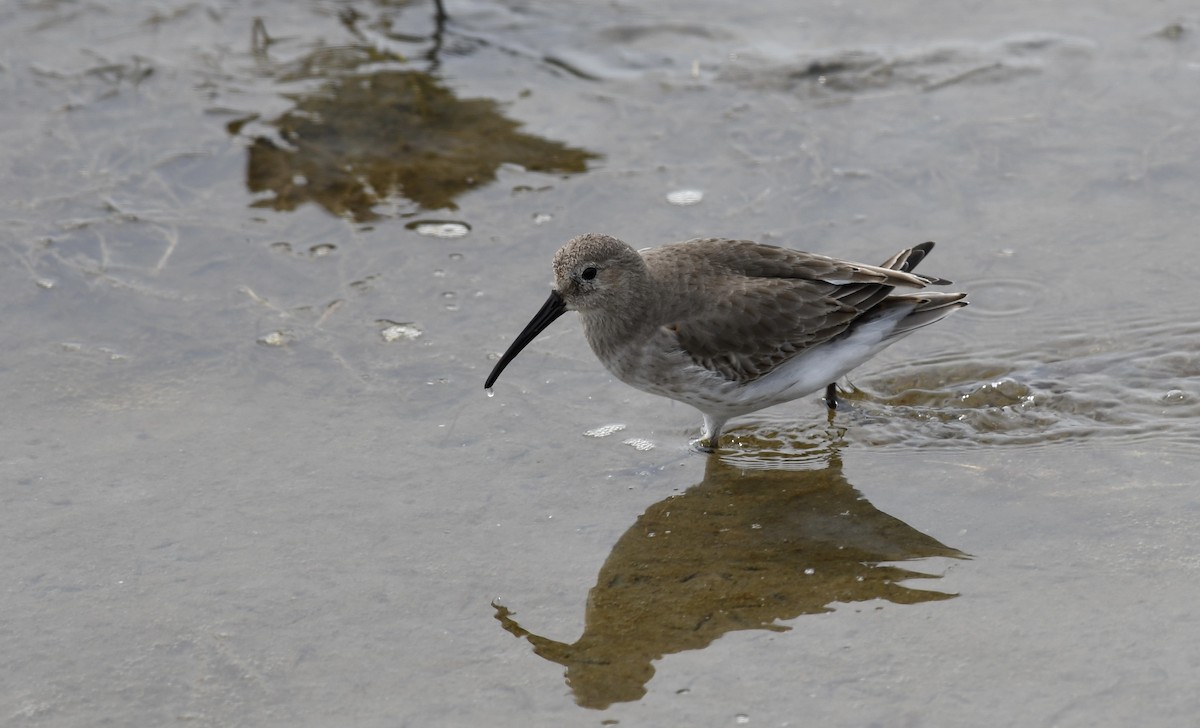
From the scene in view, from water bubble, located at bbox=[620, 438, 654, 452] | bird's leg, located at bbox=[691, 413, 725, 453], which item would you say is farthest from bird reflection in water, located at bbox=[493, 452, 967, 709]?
water bubble, located at bbox=[620, 438, 654, 452]

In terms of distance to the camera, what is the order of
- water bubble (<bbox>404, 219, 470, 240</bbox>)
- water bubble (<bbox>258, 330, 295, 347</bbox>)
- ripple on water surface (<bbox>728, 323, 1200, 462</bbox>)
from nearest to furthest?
ripple on water surface (<bbox>728, 323, 1200, 462</bbox>) < water bubble (<bbox>258, 330, 295, 347</bbox>) < water bubble (<bbox>404, 219, 470, 240</bbox>)

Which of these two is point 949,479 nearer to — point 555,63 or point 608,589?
point 608,589

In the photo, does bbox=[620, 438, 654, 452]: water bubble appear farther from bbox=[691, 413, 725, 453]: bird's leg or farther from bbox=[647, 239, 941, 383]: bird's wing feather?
bbox=[647, 239, 941, 383]: bird's wing feather

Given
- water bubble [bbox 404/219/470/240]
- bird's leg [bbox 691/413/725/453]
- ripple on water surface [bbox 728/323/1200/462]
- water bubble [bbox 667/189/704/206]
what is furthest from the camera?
water bubble [bbox 667/189/704/206]

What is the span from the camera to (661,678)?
5230 mm

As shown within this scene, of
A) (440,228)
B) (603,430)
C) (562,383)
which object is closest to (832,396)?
(603,430)

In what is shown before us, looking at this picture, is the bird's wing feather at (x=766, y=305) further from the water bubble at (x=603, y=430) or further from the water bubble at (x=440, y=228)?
the water bubble at (x=440, y=228)

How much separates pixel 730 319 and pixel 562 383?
1180 millimetres

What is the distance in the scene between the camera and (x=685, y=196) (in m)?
9.10

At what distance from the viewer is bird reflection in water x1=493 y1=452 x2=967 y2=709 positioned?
5.43 meters

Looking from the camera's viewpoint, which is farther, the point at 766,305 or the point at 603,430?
the point at 603,430

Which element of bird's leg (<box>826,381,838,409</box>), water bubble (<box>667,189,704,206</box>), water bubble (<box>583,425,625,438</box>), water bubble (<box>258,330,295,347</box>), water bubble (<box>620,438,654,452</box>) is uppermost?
water bubble (<box>667,189,704,206</box>)

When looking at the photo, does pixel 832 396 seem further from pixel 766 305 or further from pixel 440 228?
pixel 440 228

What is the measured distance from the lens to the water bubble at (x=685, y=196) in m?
9.04
